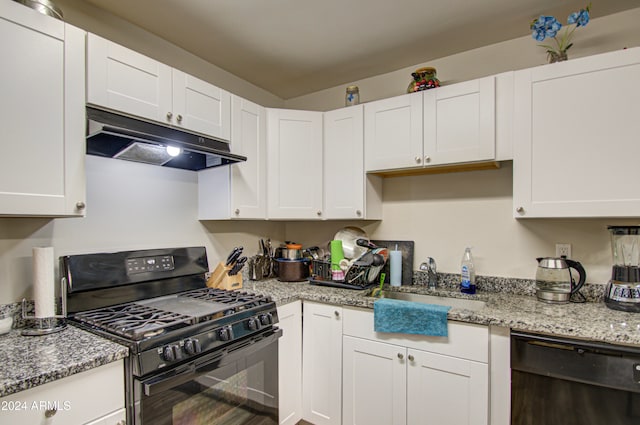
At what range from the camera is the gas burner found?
1.27 meters

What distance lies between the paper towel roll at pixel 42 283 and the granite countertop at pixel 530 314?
1.05 m

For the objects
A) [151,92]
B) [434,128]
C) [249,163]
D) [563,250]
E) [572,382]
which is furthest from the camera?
[249,163]

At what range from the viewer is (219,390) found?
147 centimetres

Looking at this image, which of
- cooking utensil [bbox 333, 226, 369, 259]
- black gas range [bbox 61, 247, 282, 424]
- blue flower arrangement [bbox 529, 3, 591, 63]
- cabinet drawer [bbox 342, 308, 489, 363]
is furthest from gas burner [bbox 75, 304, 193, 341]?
blue flower arrangement [bbox 529, 3, 591, 63]

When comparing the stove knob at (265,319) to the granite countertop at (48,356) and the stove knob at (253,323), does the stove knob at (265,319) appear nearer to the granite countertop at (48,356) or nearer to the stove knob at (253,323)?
the stove knob at (253,323)

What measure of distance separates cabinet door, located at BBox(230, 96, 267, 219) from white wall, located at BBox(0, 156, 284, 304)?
0.32 metres

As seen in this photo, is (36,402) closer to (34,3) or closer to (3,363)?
(3,363)

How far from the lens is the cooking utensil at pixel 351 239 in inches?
96.0

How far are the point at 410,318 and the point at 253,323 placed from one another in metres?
0.81

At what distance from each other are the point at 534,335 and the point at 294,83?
2416 mm

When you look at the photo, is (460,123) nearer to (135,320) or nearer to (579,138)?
(579,138)

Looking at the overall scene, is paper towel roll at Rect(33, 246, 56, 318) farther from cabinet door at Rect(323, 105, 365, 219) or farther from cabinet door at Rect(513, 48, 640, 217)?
cabinet door at Rect(513, 48, 640, 217)

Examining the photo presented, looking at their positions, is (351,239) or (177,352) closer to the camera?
(177,352)

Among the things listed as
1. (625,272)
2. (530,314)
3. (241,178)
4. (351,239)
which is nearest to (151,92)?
(241,178)
